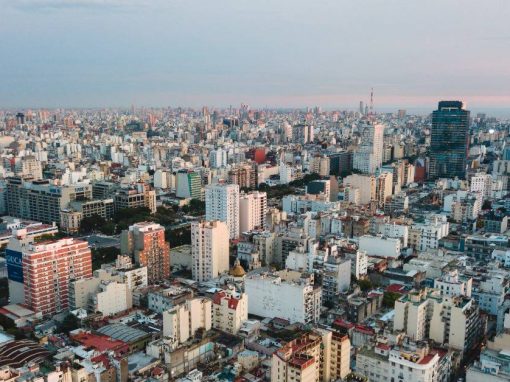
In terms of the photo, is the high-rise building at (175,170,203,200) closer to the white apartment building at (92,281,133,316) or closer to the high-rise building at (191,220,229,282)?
the high-rise building at (191,220,229,282)

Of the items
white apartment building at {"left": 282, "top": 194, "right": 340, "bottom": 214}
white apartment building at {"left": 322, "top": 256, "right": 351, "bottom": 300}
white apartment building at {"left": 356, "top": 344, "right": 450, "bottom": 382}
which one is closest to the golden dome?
white apartment building at {"left": 322, "top": 256, "right": 351, "bottom": 300}

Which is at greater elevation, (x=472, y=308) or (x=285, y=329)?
(x=472, y=308)

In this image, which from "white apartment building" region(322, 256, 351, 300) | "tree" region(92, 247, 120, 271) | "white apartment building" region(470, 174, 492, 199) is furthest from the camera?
"white apartment building" region(470, 174, 492, 199)

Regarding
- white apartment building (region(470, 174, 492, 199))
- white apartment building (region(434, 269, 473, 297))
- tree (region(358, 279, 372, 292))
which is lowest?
tree (region(358, 279, 372, 292))

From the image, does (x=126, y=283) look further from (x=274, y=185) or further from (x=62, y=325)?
(x=274, y=185)

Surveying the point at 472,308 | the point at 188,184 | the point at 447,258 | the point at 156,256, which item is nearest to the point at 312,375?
the point at 472,308

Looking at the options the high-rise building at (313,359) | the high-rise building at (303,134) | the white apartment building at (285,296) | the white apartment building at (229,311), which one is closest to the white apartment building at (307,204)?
the white apartment building at (285,296)

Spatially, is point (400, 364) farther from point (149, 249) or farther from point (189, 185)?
point (189, 185)
